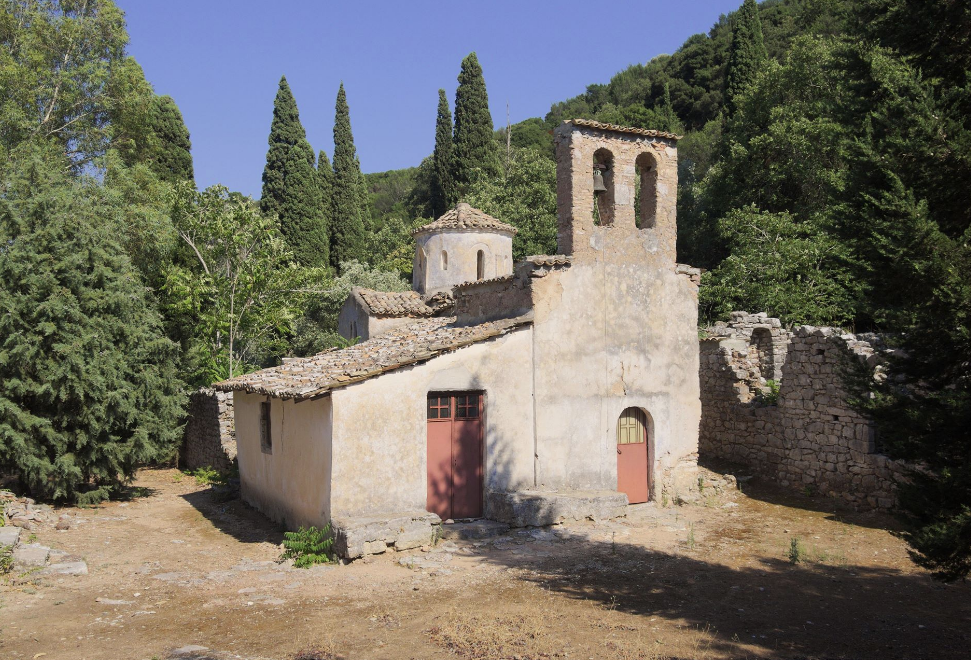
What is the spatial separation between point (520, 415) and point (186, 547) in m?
6.26

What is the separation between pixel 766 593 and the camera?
9516 millimetres

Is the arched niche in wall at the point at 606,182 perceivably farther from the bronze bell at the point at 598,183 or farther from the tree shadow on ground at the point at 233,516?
the tree shadow on ground at the point at 233,516

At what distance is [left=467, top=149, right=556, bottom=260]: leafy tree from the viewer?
37.3 metres

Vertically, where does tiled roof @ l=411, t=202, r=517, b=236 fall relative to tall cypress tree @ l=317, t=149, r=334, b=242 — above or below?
below

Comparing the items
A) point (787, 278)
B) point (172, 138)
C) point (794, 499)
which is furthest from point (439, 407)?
point (172, 138)

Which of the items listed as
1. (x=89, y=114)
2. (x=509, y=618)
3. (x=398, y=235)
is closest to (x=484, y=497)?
(x=509, y=618)

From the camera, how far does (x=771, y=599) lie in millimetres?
9258

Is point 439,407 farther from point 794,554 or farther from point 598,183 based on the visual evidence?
point 794,554

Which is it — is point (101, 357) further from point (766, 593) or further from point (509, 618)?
point (766, 593)

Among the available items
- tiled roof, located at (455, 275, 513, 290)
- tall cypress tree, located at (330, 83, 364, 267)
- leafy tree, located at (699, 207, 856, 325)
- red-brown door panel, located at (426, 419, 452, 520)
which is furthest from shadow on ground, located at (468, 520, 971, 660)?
tall cypress tree, located at (330, 83, 364, 267)

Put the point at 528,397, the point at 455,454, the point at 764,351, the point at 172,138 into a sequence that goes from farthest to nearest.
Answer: the point at 172,138 → the point at 764,351 → the point at 528,397 → the point at 455,454

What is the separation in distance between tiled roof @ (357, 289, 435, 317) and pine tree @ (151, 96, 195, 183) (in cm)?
1380

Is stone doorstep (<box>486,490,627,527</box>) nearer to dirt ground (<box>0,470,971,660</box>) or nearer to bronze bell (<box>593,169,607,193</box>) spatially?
dirt ground (<box>0,470,971,660</box>)

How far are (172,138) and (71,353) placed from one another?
21977mm
